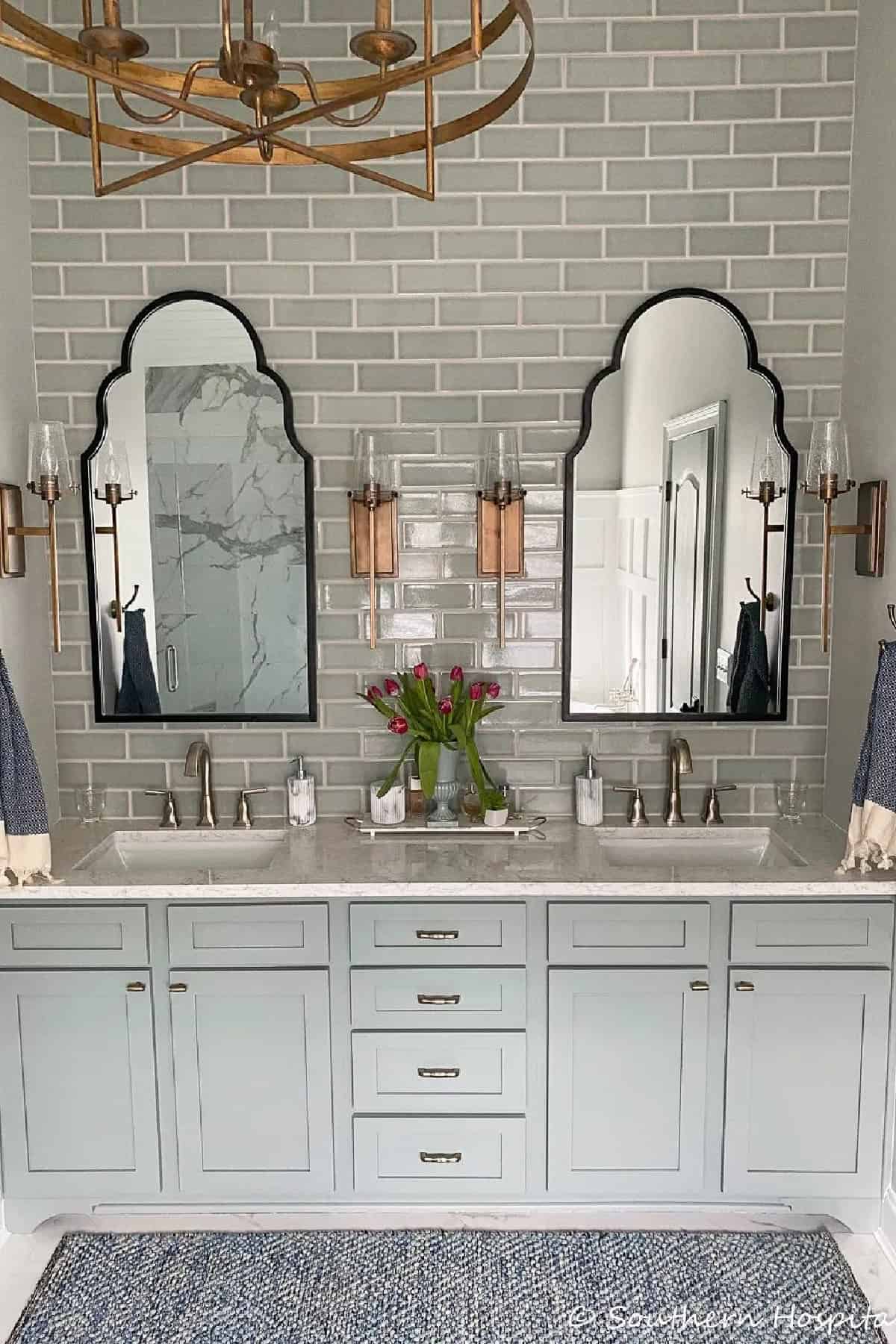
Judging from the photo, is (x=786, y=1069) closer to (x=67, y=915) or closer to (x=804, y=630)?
(x=804, y=630)

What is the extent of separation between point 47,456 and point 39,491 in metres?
0.09

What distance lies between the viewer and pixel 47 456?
8.65 feet

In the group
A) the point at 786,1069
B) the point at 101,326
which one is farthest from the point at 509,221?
the point at 786,1069

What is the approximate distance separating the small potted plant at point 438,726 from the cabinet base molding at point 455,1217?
1.00m

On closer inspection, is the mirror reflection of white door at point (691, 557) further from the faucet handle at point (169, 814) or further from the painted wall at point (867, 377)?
the faucet handle at point (169, 814)

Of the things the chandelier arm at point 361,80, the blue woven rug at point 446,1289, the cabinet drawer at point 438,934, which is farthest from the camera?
the cabinet drawer at point 438,934

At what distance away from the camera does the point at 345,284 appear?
2.86 m

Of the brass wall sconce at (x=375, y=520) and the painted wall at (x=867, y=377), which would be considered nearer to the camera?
the painted wall at (x=867, y=377)

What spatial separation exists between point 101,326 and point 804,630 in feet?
7.12

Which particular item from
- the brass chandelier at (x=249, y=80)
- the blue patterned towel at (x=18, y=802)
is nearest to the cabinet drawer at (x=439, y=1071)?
the blue patterned towel at (x=18, y=802)

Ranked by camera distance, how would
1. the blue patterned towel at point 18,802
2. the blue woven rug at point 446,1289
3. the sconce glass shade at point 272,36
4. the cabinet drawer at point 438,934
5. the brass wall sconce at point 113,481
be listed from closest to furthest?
the sconce glass shade at point 272,36, the blue woven rug at point 446,1289, the blue patterned towel at point 18,802, the cabinet drawer at point 438,934, the brass wall sconce at point 113,481

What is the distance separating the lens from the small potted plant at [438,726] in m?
2.81

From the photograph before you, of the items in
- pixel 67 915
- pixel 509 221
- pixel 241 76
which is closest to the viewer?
pixel 241 76

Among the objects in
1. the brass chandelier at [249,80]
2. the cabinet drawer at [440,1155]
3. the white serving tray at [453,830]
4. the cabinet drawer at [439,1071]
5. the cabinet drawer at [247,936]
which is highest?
the brass chandelier at [249,80]
